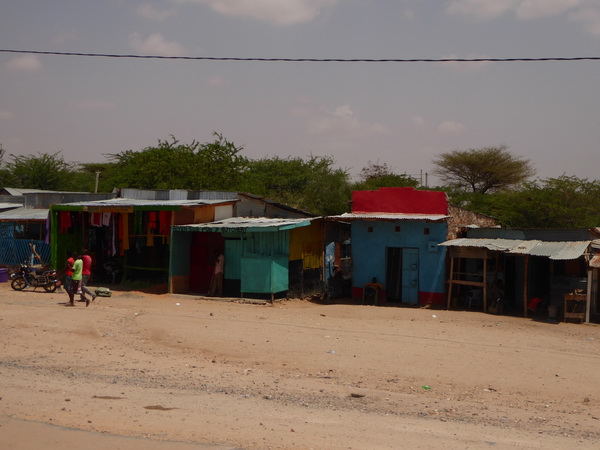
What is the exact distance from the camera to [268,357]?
1309 cm

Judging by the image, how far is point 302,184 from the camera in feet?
169

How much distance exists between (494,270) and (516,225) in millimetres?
13935

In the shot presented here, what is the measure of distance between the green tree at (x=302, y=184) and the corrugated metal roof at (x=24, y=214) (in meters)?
16.5

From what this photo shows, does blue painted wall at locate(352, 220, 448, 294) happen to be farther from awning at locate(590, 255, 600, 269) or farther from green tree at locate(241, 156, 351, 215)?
green tree at locate(241, 156, 351, 215)

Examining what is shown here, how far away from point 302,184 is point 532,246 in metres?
32.6

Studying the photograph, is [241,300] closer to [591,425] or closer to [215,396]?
[215,396]

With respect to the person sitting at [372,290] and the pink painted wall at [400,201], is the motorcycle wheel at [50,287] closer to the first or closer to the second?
the person sitting at [372,290]

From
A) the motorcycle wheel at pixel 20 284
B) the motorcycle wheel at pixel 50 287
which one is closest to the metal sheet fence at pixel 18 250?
the motorcycle wheel at pixel 20 284

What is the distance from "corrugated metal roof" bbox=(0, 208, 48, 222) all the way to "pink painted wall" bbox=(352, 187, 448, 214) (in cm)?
1311

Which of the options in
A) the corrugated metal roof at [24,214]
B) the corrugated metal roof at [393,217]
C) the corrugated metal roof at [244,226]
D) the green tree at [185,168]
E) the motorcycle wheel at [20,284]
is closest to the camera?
the corrugated metal roof at [244,226]

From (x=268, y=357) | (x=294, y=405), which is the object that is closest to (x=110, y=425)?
(x=294, y=405)

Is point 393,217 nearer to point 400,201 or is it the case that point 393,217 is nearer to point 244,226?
point 400,201

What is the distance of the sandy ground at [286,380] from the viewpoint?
790 cm

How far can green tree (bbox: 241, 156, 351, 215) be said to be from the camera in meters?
44.3
